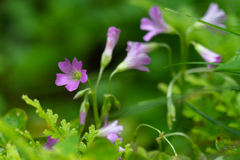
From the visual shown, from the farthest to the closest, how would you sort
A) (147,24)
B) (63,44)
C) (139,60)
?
(63,44)
(147,24)
(139,60)

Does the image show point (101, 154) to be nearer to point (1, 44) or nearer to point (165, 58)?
point (165, 58)

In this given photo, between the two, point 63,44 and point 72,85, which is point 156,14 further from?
point 63,44

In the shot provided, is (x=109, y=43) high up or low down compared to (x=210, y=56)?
up

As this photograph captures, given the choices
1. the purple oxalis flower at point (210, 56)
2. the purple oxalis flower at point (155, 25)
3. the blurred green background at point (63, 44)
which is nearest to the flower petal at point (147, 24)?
the purple oxalis flower at point (155, 25)

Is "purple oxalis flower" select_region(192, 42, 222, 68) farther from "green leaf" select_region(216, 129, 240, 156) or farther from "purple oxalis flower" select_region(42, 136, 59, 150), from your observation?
"purple oxalis flower" select_region(42, 136, 59, 150)

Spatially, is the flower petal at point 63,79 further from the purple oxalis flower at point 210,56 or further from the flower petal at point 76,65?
the purple oxalis flower at point 210,56

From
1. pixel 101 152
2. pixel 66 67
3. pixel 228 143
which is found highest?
pixel 66 67

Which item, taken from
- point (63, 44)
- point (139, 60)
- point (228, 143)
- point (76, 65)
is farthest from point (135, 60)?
point (63, 44)

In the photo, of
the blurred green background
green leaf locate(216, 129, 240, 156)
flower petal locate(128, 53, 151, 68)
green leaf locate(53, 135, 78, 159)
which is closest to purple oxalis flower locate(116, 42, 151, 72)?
flower petal locate(128, 53, 151, 68)
